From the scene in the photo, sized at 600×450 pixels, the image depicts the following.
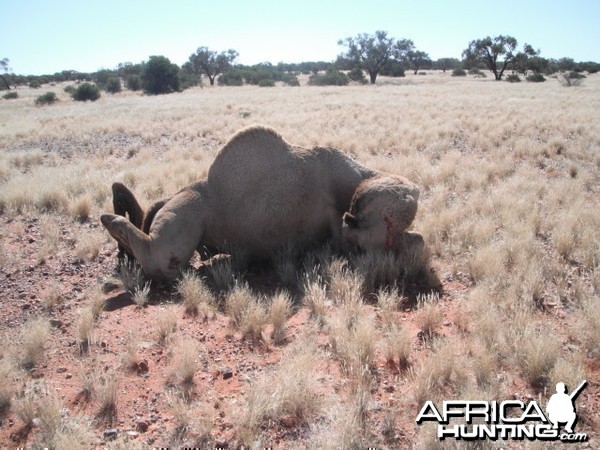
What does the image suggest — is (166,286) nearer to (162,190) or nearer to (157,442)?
(157,442)

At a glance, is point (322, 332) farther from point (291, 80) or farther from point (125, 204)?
point (291, 80)

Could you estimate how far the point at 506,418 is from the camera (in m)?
3.20

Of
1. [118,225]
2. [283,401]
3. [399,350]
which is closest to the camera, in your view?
[283,401]

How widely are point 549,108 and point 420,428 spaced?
23.8 meters

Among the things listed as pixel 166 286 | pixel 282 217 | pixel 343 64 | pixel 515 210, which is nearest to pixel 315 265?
pixel 282 217

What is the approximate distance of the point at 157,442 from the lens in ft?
10.4

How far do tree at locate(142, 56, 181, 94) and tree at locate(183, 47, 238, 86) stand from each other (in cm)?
2343

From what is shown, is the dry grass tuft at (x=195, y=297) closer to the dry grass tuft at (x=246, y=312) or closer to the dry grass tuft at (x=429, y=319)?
the dry grass tuft at (x=246, y=312)

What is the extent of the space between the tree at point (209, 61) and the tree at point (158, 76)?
23430 millimetres

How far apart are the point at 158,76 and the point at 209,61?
2698 centimetres

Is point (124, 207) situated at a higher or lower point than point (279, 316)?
higher

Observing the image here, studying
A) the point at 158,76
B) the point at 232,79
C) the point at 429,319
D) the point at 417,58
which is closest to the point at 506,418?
the point at 429,319

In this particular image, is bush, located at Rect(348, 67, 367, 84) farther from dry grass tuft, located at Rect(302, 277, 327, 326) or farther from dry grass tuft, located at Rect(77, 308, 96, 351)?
dry grass tuft, located at Rect(77, 308, 96, 351)

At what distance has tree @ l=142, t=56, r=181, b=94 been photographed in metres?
52.4
